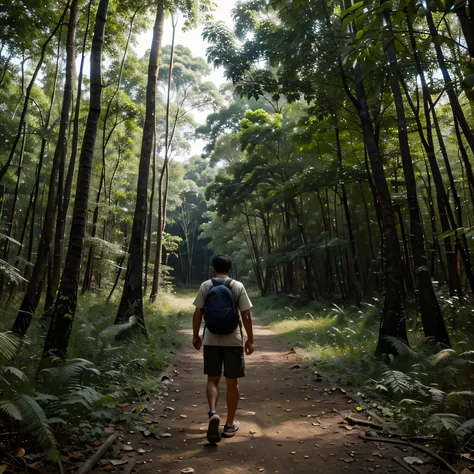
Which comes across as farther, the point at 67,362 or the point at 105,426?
Answer: the point at 67,362

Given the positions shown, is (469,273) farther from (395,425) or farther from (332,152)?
(332,152)

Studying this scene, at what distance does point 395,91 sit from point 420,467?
19.1ft

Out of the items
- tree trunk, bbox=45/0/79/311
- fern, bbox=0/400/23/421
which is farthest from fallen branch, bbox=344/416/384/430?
tree trunk, bbox=45/0/79/311

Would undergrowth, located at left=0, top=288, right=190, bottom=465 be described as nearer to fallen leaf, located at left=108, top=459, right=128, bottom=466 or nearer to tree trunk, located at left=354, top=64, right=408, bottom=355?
fallen leaf, located at left=108, top=459, right=128, bottom=466

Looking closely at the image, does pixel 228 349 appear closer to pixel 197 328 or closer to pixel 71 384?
pixel 197 328

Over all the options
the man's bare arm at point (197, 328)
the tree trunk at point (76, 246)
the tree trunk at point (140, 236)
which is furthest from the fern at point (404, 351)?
the tree trunk at point (140, 236)

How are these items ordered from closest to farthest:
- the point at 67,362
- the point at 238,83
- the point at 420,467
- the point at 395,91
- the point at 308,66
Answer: the point at 420,467 < the point at 67,362 < the point at 395,91 < the point at 308,66 < the point at 238,83

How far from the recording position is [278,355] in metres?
8.84

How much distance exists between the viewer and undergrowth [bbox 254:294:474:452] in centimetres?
354

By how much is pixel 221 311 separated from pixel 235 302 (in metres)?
0.21

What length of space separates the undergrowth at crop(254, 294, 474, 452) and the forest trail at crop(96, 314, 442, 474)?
1.18 feet

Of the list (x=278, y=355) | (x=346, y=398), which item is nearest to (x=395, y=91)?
(x=346, y=398)

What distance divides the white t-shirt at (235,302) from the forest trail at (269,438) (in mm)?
928

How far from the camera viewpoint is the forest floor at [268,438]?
3.10 m
